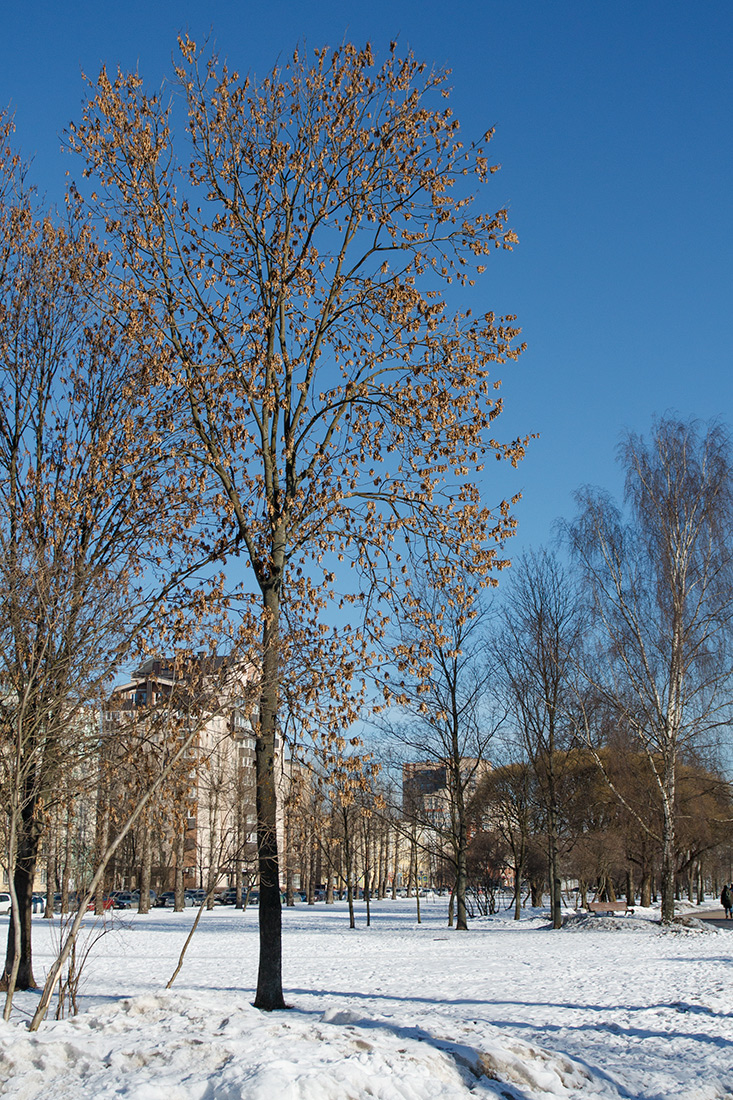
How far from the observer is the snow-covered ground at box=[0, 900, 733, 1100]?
5582 millimetres

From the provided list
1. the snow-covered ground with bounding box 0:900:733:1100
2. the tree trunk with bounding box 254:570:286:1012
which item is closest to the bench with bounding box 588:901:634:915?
the snow-covered ground with bounding box 0:900:733:1100

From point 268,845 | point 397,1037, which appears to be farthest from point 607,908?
point 397,1037

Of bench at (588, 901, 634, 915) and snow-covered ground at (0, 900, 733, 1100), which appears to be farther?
bench at (588, 901, 634, 915)

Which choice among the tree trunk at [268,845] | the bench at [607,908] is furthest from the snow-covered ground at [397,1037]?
the bench at [607,908]

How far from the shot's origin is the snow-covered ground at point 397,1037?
5582mm

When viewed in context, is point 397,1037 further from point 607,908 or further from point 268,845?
point 607,908

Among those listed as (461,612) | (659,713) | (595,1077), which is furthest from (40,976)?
(659,713)

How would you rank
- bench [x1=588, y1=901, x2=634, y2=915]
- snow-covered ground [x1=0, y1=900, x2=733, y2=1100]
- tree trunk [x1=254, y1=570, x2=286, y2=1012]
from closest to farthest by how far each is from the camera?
snow-covered ground [x1=0, y1=900, x2=733, y2=1100] → tree trunk [x1=254, y1=570, x2=286, y2=1012] → bench [x1=588, y1=901, x2=634, y2=915]

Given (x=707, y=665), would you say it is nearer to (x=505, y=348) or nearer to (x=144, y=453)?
(x=505, y=348)

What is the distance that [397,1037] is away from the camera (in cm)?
682

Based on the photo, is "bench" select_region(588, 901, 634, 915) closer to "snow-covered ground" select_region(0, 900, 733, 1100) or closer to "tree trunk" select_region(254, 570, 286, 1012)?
"snow-covered ground" select_region(0, 900, 733, 1100)

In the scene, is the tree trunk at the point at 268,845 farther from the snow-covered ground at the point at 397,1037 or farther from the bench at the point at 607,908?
the bench at the point at 607,908

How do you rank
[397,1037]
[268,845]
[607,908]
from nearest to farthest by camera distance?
1. [397,1037]
2. [268,845]
3. [607,908]

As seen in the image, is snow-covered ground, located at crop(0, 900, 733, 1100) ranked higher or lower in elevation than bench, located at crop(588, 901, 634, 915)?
higher
